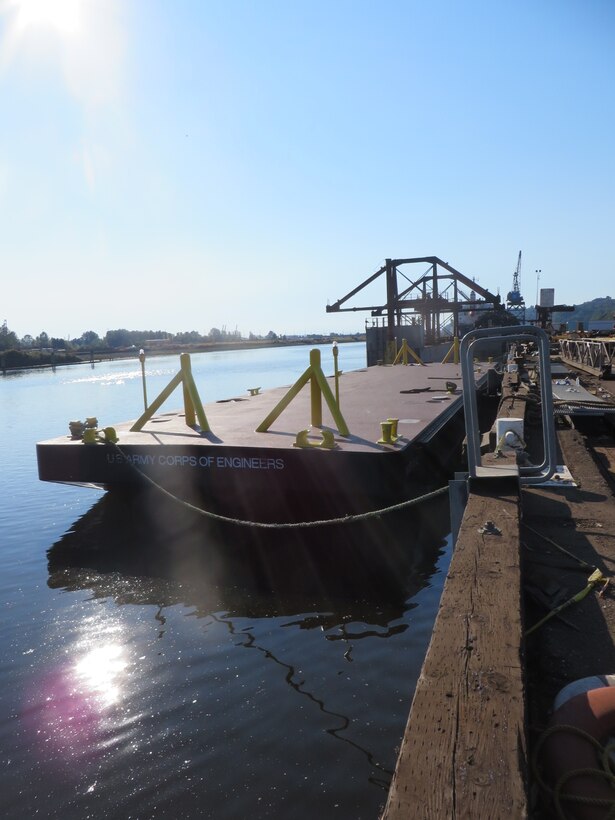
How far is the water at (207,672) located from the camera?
3.71 meters

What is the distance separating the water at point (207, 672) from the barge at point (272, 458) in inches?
32.9

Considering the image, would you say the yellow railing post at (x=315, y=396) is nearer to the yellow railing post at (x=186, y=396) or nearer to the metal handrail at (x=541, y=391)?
the yellow railing post at (x=186, y=396)

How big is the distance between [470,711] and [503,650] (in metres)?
0.45

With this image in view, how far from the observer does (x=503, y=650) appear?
2549 millimetres

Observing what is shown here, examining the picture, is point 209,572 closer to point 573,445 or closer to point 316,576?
point 316,576

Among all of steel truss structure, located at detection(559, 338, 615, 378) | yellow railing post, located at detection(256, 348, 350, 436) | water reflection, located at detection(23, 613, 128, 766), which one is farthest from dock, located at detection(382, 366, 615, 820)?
steel truss structure, located at detection(559, 338, 615, 378)

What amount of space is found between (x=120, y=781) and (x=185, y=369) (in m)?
5.92

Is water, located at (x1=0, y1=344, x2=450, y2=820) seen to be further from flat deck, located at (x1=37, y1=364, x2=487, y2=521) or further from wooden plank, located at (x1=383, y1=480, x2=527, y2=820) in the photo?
wooden plank, located at (x1=383, y1=480, x2=527, y2=820)

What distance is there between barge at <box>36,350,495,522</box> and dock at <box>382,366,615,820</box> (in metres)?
2.19

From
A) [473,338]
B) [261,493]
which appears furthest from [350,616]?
[473,338]

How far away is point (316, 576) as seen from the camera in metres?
6.94

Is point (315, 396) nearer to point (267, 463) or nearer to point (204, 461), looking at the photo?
point (267, 463)

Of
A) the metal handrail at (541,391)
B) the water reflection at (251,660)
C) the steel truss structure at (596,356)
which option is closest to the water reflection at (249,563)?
the water reflection at (251,660)

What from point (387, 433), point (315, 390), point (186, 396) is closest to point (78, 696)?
point (387, 433)
